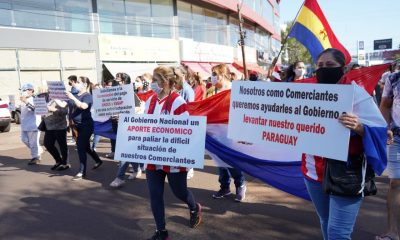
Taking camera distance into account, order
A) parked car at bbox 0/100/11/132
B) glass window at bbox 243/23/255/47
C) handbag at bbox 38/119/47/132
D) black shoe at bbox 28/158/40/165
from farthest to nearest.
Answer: glass window at bbox 243/23/255/47, parked car at bbox 0/100/11/132, black shoe at bbox 28/158/40/165, handbag at bbox 38/119/47/132

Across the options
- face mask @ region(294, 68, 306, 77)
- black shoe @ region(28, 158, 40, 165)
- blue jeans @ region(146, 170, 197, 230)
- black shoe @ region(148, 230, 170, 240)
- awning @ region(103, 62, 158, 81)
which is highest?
awning @ region(103, 62, 158, 81)

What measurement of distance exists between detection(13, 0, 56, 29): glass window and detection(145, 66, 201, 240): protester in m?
18.1

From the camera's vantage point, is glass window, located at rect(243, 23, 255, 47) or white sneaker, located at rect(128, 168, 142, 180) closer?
white sneaker, located at rect(128, 168, 142, 180)

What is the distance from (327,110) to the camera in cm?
247

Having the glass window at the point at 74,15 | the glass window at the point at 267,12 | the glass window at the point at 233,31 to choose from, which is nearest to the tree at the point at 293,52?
the glass window at the point at 267,12

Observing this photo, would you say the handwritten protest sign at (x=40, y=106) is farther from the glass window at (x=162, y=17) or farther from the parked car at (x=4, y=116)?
the glass window at (x=162, y=17)

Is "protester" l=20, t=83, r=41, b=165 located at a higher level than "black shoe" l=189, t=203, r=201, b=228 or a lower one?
higher

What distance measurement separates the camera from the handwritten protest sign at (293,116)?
2.40 m

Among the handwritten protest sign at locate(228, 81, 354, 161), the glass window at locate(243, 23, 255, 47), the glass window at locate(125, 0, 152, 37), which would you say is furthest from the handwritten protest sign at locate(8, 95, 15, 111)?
the glass window at locate(243, 23, 255, 47)

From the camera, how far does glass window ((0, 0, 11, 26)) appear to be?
18.3 metres

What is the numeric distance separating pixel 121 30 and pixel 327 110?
78.9 ft

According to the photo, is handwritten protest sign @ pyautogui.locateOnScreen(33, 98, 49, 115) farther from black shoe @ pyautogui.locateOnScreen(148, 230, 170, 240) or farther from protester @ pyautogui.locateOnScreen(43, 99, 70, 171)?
black shoe @ pyautogui.locateOnScreen(148, 230, 170, 240)

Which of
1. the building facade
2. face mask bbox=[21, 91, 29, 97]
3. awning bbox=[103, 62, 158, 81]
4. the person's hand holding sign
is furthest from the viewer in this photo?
awning bbox=[103, 62, 158, 81]

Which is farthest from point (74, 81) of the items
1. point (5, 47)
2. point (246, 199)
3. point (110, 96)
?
point (5, 47)
